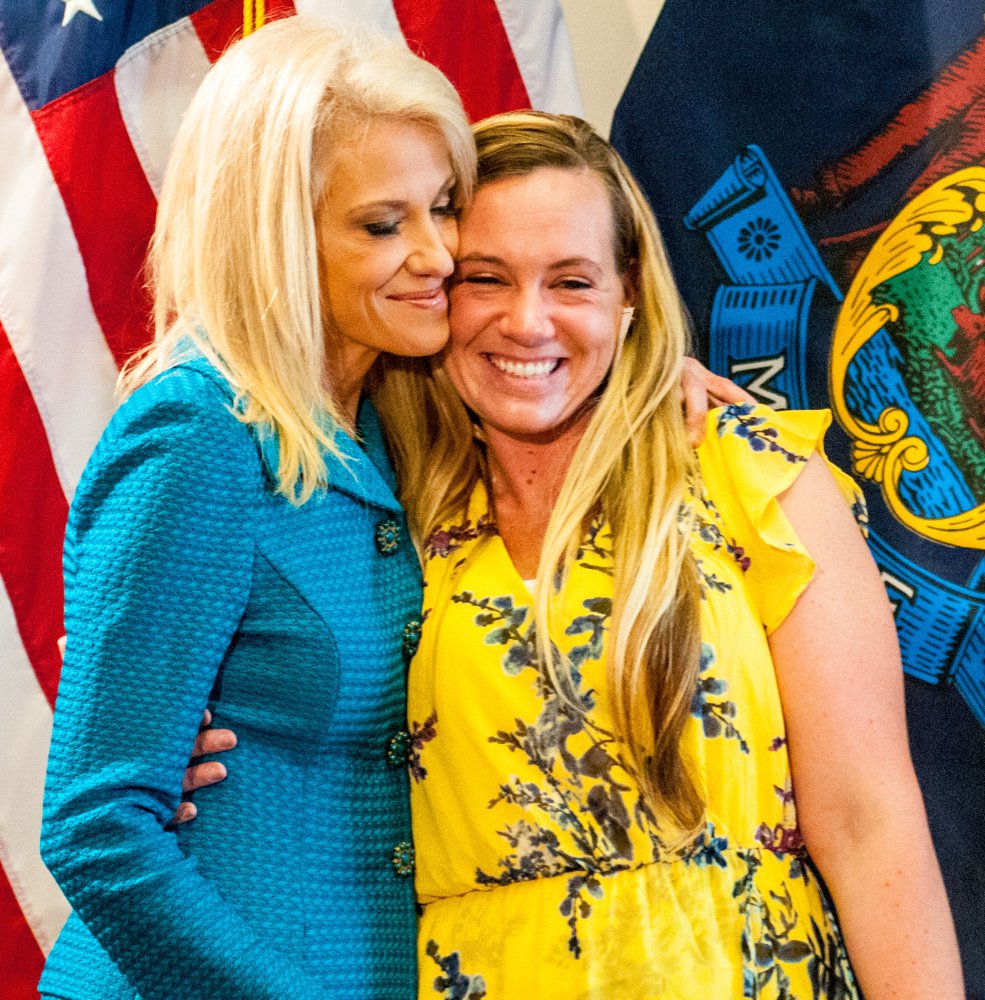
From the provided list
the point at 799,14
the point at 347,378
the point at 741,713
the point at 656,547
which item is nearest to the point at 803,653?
the point at 741,713

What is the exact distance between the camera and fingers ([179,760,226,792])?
1383 millimetres

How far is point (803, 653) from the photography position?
1481 mm

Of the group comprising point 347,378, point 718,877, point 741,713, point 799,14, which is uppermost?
point 799,14

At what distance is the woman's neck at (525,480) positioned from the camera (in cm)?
165

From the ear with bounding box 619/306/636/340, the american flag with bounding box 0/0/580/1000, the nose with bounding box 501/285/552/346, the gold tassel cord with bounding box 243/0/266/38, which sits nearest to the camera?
the nose with bounding box 501/285/552/346

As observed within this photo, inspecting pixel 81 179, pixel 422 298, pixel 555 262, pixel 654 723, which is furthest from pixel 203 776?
pixel 81 179

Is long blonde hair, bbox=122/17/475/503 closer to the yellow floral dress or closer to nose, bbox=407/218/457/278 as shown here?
nose, bbox=407/218/457/278

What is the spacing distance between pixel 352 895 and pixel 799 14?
53.8 inches

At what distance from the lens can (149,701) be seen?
1.27 meters

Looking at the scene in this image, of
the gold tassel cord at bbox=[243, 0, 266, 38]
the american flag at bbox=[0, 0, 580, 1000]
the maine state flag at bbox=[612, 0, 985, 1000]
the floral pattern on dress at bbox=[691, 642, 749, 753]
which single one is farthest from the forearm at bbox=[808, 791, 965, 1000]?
the gold tassel cord at bbox=[243, 0, 266, 38]

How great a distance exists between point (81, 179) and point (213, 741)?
105cm

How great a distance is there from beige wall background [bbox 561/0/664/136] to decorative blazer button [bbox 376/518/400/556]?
3.13 ft

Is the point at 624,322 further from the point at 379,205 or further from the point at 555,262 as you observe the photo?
the point at 379,205

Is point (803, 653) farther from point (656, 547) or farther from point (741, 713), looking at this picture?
point (656, 547)
